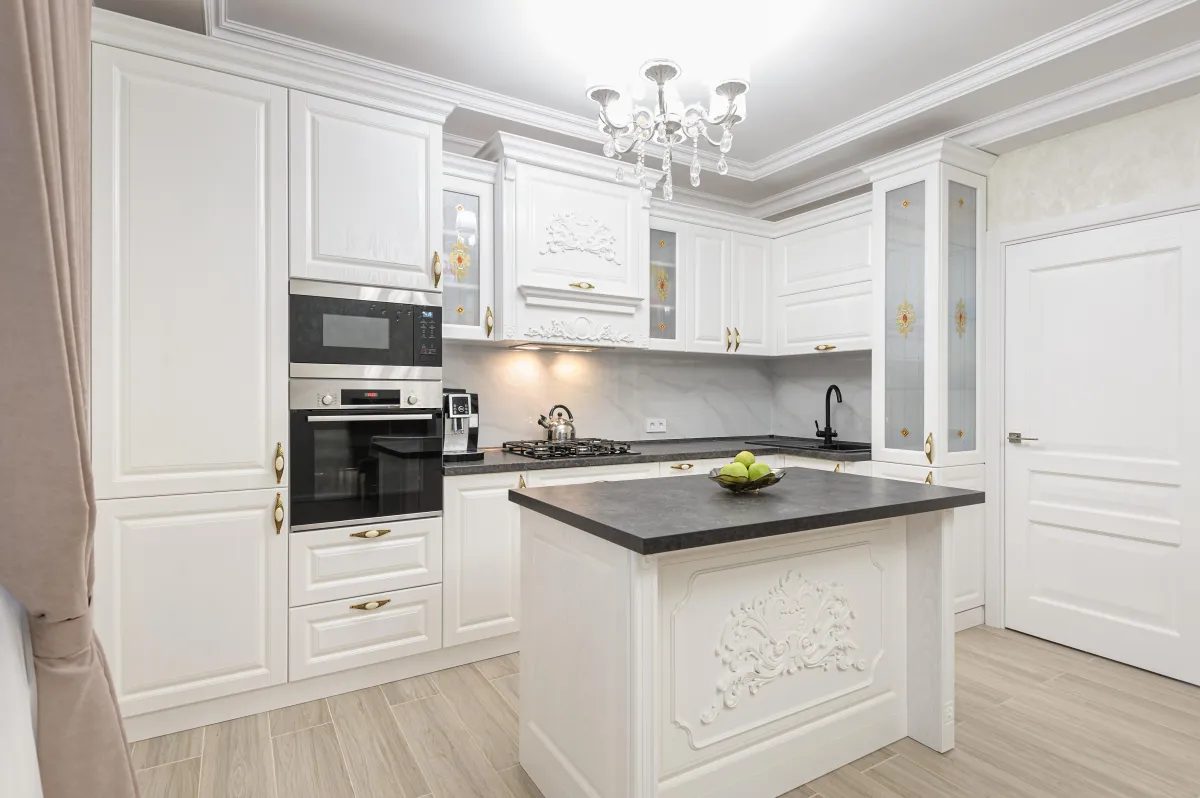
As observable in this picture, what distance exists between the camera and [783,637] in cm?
195

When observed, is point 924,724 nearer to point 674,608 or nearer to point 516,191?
point 674,608

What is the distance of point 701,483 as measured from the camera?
2344 millimetres

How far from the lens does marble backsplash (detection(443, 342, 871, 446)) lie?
3.70 metres

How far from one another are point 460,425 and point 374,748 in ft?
4.76

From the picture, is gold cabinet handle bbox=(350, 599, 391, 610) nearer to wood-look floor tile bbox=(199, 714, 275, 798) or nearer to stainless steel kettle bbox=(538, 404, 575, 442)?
wood-look floor tile bbox=(199, 714, 275, 798)

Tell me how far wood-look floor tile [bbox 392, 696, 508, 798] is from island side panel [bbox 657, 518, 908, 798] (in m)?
0.64

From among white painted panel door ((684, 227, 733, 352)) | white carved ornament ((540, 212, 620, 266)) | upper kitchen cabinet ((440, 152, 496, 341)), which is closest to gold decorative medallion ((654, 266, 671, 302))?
white painted panel door ((684, 227, 733, 352))

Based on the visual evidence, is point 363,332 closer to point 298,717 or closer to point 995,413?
point 298,717

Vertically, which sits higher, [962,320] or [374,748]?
[962,320]

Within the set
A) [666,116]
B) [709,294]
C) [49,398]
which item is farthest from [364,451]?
[709,294]

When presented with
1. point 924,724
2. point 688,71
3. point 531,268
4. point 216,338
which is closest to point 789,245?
point 688,71

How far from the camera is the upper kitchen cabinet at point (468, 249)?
10.4 ft

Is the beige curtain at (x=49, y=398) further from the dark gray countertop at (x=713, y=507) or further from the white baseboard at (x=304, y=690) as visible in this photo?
the white baseboard at (x=304, y=690)

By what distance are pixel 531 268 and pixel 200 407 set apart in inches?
64.2
